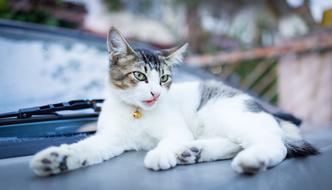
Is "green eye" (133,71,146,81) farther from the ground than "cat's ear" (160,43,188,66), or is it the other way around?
"cat's ear" (160,43,188,66)

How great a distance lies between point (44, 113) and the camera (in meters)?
1.16

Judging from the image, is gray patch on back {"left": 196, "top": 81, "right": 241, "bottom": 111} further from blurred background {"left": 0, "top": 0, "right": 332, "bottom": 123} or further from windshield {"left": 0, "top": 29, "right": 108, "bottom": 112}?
blurred background {"left": 0, "top": 0, "right": 332, "bottom": 123}

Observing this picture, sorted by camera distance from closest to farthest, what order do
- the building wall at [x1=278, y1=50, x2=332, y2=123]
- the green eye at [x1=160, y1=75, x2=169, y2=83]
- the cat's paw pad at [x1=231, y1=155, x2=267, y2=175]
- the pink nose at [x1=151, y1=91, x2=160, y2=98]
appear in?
1. the cat's paw pad at [x1=231, y1=155, x2=267, y2=175]
2. the pink nose at [x1=151, y1=91, x2=160, y2=98]
3. the green eye at [x1=160, y1=75, x2=169, y2=83]
4. the building wall at [x1=278, y1=50, x2=332, y2=123]

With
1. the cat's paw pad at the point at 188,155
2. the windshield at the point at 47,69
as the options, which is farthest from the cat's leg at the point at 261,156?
the windshield at the point at 47,69

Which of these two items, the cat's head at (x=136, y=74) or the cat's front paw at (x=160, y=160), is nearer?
the cat's front paw at (x=160, y=160)

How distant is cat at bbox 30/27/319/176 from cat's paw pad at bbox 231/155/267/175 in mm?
22

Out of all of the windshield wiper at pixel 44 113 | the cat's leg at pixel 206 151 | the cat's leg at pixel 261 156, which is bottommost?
the cat's leg at pixel 206 151

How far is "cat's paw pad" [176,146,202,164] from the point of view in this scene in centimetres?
96

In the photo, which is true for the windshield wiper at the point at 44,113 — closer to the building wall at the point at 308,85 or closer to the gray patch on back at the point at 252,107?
the gray patch on back at the point at 252,107

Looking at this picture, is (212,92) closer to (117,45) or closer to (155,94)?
(155,94)

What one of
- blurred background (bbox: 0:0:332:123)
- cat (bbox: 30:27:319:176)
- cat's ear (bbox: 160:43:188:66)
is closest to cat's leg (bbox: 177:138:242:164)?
cat (bbox: 30:27:319:176)

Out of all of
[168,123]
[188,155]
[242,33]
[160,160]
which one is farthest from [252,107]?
[242,33]

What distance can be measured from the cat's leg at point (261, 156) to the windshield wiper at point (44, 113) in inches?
26.4

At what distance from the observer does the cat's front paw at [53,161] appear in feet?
2.65
